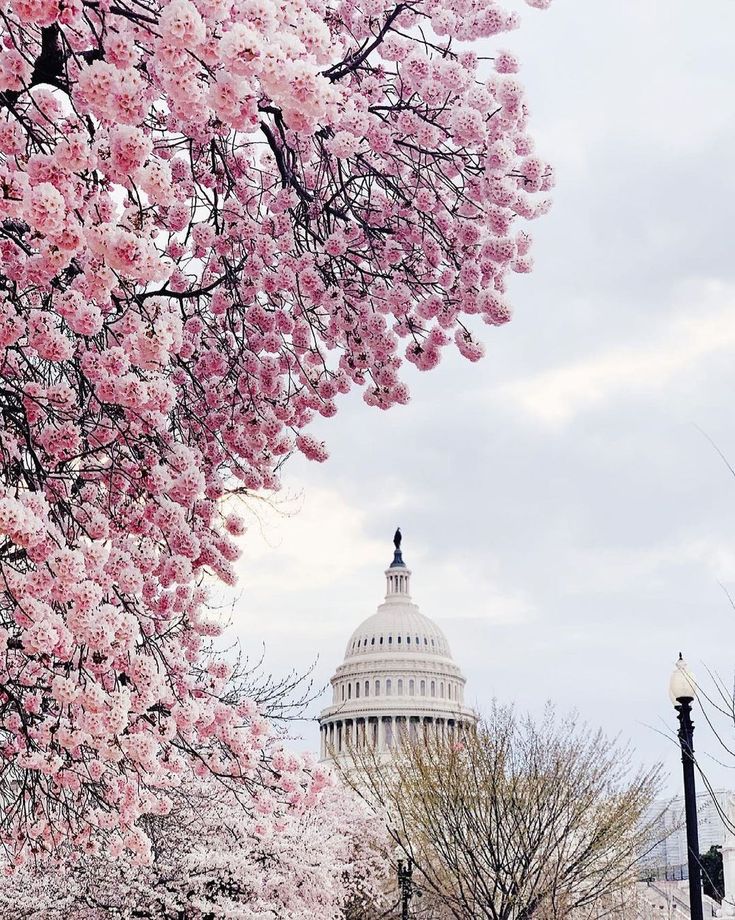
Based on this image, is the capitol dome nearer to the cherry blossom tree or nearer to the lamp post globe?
the cherry blossom tree

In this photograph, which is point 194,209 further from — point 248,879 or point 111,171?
point 248,879

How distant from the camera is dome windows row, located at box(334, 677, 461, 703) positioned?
10188 cm

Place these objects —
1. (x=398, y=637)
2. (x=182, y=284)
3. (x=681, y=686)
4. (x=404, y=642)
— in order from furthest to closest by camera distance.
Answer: (x=398, y=637) → (x=404, y=642) → (x=681, y=686) → (x=182, y=284)

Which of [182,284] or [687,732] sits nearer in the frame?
[182,284]

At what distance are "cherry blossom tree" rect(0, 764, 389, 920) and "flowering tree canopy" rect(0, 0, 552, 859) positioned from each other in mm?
10231

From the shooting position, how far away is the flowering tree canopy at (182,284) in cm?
454

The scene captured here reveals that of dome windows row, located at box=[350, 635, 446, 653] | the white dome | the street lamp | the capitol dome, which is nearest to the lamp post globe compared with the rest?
the street lamp

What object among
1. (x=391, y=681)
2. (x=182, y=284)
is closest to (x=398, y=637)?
(x=391, y=681)

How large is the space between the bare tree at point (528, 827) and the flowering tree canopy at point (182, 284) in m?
14.4

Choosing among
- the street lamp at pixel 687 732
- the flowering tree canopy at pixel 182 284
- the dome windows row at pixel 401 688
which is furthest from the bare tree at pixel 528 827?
the dome windows row at pixel 401 688

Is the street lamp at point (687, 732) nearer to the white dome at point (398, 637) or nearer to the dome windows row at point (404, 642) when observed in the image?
the white dome at point (398, 637)

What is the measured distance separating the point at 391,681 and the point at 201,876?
271 feet

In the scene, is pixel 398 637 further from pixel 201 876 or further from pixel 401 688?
pixel 201 876

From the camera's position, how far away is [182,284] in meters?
7.87
